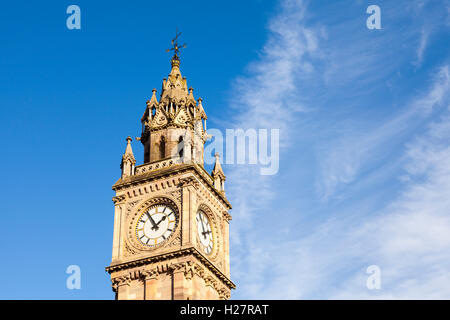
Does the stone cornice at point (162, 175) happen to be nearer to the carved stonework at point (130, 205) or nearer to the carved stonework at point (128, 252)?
the carved stonework at point (130, 205)

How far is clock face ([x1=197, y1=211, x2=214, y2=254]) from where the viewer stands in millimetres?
57594

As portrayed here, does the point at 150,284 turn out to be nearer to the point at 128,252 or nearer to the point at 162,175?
the point at 128,252

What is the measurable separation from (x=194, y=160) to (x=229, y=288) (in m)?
A: 10.2

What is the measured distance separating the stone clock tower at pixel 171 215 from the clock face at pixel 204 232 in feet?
0.26

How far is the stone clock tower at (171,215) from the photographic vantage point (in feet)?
178

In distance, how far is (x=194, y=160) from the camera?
5972 cm

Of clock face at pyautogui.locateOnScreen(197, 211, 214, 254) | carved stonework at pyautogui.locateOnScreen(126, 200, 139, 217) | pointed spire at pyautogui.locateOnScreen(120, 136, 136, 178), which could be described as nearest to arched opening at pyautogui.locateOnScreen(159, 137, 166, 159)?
pointed spire at pyautogui.locateOnScreen(120, 136, 136, 178)

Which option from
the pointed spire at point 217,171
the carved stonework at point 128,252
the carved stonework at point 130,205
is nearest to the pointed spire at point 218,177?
the pointed spire at point 217,171

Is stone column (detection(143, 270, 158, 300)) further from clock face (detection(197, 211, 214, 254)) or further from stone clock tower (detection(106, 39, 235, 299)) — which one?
clock face (detection(197, 211, 214, 254))
